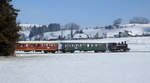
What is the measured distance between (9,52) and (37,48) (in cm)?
1939

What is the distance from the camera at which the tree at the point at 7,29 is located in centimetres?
3108

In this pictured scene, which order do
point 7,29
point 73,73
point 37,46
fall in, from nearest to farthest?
point 73,73, point 7,29, point 37,46

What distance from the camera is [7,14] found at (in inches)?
1277

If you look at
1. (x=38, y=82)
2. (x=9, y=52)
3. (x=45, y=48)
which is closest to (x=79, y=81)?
(x=38, y=82)

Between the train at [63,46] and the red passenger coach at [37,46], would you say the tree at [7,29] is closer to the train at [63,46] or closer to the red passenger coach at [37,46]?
the train at [63,46]

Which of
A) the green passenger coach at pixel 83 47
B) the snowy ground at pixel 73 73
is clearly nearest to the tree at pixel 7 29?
the snowy ground at pixel 73 73

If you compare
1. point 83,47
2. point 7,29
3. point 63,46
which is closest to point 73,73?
point 7,29

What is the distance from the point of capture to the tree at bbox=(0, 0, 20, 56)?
31078mm

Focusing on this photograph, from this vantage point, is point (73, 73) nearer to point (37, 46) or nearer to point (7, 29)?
point (7, 29)

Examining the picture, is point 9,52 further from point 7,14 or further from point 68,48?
point 68,48

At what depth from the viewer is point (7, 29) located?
103ft

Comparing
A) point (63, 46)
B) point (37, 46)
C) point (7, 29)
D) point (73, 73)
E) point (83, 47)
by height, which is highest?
point (7, 29)

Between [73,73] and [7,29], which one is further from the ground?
[7,29]

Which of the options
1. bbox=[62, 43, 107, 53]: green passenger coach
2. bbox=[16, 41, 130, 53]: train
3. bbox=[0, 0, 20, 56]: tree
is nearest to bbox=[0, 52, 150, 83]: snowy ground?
bbox=[0, 0, 20, 56]: tree
